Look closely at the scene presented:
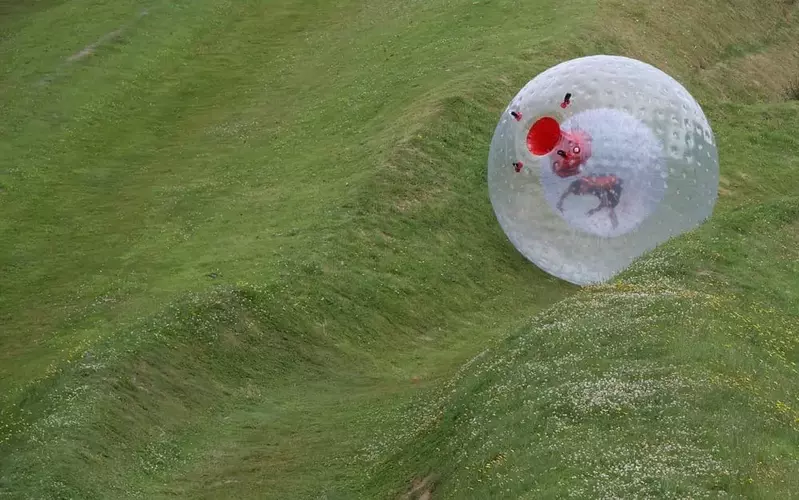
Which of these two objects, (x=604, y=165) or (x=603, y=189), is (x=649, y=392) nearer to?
(x=603, y=189)

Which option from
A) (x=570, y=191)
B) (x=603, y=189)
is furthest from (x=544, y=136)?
(x=603, y=189)

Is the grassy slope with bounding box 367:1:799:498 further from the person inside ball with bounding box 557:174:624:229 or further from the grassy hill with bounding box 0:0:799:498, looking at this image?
the person inside ball with bounding box 557:174:624:229

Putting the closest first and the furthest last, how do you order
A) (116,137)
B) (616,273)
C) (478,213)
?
(616,273)
(478,213)
(116,137)

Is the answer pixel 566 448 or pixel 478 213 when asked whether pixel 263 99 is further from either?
pixel 566 448

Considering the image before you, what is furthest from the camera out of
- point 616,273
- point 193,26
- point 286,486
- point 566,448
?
point 193,26

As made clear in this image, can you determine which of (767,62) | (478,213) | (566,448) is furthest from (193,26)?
(566,448)

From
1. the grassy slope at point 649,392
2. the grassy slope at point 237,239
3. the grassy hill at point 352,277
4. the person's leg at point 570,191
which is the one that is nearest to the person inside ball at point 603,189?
the person's leg at point 570,191

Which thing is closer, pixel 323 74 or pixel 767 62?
pixel 323 74
